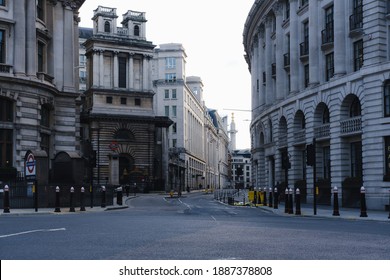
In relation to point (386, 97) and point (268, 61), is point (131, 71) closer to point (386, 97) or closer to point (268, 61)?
point (268, 61)

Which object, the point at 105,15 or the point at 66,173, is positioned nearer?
the point at 66,173

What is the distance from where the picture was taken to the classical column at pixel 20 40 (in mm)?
45500

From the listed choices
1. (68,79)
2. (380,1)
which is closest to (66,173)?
(68,79)

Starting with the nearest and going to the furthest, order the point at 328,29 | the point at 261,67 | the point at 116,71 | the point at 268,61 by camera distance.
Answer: the point at 328,29, the point at 268,61, the point at 261,67, the point at 116,71

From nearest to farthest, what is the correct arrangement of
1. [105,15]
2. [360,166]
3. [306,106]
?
[360,166]
[306,106]
[105,15]

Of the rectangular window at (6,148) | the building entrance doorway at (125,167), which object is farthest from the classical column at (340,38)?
the building entrance doorway at (125,167)

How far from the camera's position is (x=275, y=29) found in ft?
192

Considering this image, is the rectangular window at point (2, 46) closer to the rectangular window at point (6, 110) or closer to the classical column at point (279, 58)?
the rectangular window at point (6, 110)

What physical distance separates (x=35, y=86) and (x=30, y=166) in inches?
675

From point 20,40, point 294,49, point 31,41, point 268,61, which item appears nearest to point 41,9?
point 31,41

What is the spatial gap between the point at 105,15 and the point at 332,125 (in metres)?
62.2

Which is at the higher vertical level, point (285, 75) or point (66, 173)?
point (285, 75)

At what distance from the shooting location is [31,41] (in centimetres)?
4659

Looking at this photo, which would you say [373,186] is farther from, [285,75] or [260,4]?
[260,4]
